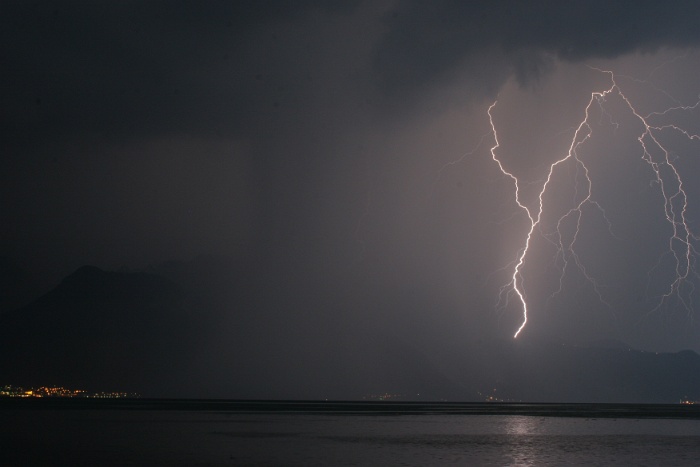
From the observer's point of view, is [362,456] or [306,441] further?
[306,441]

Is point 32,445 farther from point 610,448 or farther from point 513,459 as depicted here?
point 610,448

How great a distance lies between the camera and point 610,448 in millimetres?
42500

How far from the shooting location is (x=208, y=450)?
37.5 m

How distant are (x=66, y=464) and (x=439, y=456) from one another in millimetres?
15525

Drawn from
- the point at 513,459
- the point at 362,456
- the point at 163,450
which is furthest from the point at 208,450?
the point at 513,459

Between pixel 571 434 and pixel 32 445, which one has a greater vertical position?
pixel 32 445

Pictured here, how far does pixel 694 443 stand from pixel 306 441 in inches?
898

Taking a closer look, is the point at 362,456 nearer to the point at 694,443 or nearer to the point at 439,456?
the point at 439,456

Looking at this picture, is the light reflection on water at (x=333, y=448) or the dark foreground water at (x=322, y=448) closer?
the dark foreground water at (x=322, y=448)

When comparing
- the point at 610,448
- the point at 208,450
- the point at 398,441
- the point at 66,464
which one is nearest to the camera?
the point at 66,464

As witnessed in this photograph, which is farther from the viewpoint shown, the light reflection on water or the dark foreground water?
the light reflection on water

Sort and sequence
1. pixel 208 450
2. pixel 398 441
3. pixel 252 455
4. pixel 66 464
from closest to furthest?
pixel 66 464
pixel 252 455
pixel 208 450
pixel 398 441

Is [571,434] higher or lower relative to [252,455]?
lower

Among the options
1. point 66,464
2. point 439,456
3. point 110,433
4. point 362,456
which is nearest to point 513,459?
point 439,456
